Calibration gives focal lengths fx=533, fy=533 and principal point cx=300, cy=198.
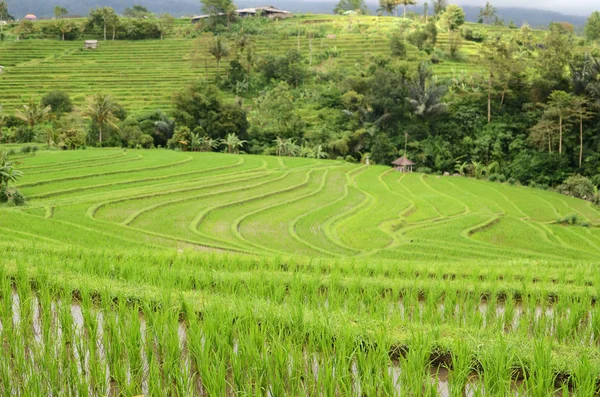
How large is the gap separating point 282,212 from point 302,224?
125 centimetres

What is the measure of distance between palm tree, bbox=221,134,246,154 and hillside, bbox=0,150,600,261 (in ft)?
18.7

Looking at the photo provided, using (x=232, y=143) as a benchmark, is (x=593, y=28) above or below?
above

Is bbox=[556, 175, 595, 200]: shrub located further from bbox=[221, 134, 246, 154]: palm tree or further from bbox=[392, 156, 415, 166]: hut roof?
bbox=[221, 134, 246, 154]: palm tree

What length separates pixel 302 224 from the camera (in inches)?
435

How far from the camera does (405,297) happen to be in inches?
173

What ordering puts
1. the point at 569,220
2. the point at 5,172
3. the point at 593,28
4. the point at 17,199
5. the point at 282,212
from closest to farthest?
the point at 17,199 → the point at 5,172 → the point at 282,212 → the point at 569,220 → the point at 593,28

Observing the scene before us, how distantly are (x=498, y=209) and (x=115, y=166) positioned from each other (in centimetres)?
1115

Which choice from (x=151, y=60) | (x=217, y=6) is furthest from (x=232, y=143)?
(x=217, y=6)

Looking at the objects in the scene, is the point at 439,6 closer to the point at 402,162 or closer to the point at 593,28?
the point at 593,28

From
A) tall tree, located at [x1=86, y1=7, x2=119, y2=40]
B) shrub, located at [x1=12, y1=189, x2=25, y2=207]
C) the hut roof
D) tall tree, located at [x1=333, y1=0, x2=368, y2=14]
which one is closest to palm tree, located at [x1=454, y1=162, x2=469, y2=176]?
the hut roof

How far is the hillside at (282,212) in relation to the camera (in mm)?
9305

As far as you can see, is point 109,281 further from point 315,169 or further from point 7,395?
point 315,169

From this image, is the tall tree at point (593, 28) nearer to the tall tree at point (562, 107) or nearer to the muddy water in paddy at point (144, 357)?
the tall tree at point (562, 107)

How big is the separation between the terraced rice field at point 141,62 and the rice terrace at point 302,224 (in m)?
0.27
